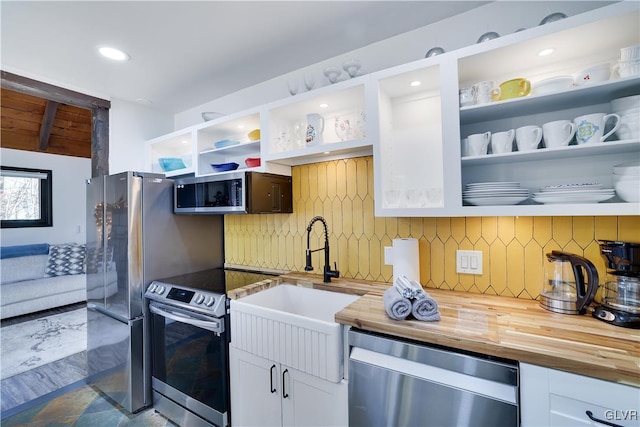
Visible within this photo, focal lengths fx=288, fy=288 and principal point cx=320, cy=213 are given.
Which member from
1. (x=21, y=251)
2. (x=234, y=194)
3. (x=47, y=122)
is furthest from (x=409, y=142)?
(x=47, y=122)

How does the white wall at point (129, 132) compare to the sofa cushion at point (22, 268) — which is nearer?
the white wall at point (129, 132)

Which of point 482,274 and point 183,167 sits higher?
point 183,167

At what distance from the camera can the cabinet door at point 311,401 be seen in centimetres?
127

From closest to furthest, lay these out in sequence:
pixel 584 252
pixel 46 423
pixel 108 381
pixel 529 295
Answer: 1. pixel 584 252
2. pixel 529 295
3. pixel 46 423
4. pixel 108 381

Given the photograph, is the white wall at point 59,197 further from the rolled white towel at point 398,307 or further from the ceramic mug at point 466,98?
the ceramic mug at point 466,98

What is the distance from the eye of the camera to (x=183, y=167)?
2604mm

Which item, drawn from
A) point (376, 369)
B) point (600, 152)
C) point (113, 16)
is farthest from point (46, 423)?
point (600, 152)

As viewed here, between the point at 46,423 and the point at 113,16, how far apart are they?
102 inches

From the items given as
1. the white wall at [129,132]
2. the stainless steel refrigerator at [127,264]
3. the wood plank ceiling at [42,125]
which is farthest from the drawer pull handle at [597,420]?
the wood plank ceiling at [42,125]

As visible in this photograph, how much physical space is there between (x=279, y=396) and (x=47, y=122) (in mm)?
5501

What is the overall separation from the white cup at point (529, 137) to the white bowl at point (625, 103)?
262mm

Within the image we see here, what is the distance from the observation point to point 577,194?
1168mm

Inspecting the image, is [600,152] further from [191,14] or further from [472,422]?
[191,14]

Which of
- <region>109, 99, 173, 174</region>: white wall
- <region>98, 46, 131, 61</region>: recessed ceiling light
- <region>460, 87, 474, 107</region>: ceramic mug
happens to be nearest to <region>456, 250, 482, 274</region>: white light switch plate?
<region>460, 87, 474, 107</region>: ceramic mug
